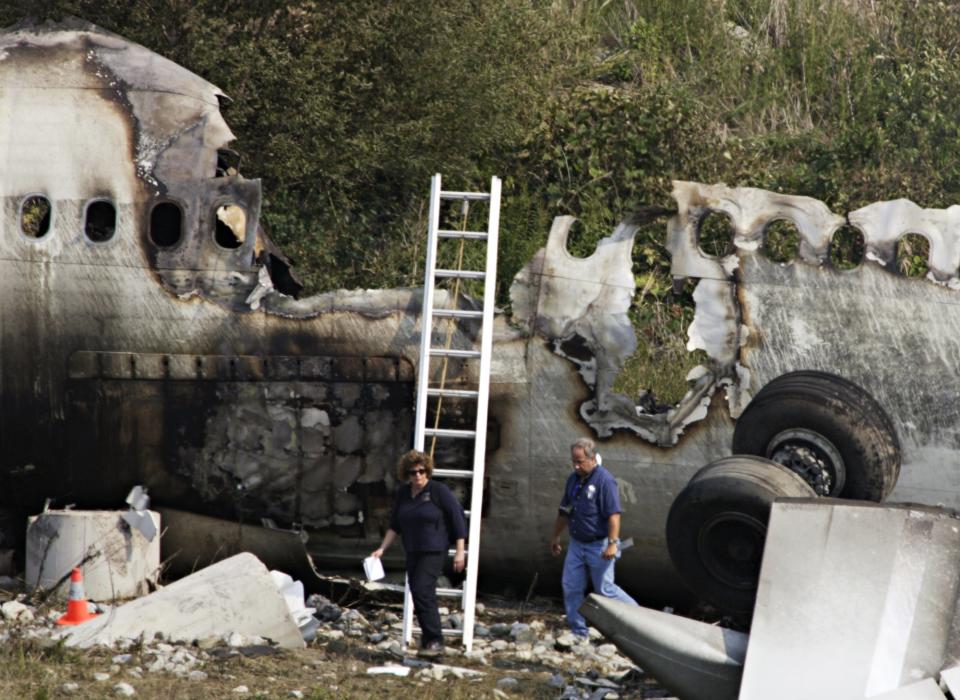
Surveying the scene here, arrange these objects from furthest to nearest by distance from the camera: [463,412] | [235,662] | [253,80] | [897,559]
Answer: [253,80] → [463,412] → [235,662] → [897,559]

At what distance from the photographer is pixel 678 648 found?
9125 millimetres

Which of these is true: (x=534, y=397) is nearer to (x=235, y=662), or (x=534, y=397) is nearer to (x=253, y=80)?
(x=235, y=662)

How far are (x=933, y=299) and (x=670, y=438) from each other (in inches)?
Result: 79.3

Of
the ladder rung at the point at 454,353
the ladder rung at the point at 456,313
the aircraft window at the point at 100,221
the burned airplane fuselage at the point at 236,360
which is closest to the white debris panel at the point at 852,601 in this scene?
the burned airplane fuselage at the point at 236,360


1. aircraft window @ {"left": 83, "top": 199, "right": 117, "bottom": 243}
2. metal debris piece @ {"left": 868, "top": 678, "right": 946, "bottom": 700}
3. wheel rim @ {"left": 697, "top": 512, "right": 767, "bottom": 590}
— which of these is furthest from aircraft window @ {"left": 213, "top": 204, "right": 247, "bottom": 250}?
metal debris piece @ {"left": 868, "top": 678, "right": 946, "bottom": 700}

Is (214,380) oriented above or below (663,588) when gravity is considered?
above

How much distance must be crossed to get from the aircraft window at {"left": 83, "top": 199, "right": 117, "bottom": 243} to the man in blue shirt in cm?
379

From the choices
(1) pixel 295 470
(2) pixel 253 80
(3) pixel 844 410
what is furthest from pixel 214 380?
(2) pixel 253 80

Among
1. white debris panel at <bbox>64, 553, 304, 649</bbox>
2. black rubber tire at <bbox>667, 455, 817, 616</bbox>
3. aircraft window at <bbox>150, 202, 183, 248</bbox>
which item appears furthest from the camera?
aircraft window at <bbox>150, 202, 183, 248</bbox>

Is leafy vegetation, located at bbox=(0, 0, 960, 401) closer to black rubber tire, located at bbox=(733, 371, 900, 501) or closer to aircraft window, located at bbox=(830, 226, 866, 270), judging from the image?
aircraft window, located at bbox=(830, 226, 866, 270)

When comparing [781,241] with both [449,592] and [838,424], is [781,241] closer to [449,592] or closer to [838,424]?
[838,424]

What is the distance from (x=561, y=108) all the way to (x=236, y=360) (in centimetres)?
1067

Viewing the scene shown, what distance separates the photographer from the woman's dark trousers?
10.1 metres

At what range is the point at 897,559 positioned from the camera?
894 cm
